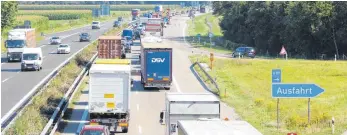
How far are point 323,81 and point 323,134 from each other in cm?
2407

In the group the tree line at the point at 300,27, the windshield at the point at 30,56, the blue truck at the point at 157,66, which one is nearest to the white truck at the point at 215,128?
the blue truck at the point at 157,66

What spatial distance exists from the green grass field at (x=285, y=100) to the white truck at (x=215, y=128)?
11.8 m

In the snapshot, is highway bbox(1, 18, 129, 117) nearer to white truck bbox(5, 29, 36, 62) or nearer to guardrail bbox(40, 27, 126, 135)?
white truck bbox(5, 29, 36, 62)

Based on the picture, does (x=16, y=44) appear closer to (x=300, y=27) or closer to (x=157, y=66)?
(x=157, y=66)

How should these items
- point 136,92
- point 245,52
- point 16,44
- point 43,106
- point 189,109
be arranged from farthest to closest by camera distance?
1. point 245,52
2. point 16,44
3. point 136,92
4. point 43,106
5. point 189,109

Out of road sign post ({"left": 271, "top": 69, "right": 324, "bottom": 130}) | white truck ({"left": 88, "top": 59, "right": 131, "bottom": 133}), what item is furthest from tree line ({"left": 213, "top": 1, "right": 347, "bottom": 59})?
road sign post ({"left": 271, "top": 69, "right": 324, "bottom": 130})

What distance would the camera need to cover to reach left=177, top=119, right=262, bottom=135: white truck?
17312 mm

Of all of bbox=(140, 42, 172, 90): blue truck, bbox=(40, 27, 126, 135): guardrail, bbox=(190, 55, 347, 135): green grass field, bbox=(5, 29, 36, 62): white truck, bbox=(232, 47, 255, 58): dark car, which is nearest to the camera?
bbox=(40, 27, 126, 135): guardrail

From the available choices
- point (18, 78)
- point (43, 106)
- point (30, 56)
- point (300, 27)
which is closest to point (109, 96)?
point (43, 106)

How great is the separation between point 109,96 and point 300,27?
176 feet

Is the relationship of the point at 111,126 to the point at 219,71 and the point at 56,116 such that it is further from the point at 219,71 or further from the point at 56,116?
the point at 219,71

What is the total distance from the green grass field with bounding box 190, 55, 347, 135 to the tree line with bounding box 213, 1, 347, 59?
17461 millimetres

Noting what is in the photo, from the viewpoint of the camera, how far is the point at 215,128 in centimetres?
A: 1792

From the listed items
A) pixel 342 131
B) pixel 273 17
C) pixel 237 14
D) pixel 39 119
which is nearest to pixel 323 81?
pixel 342 131
